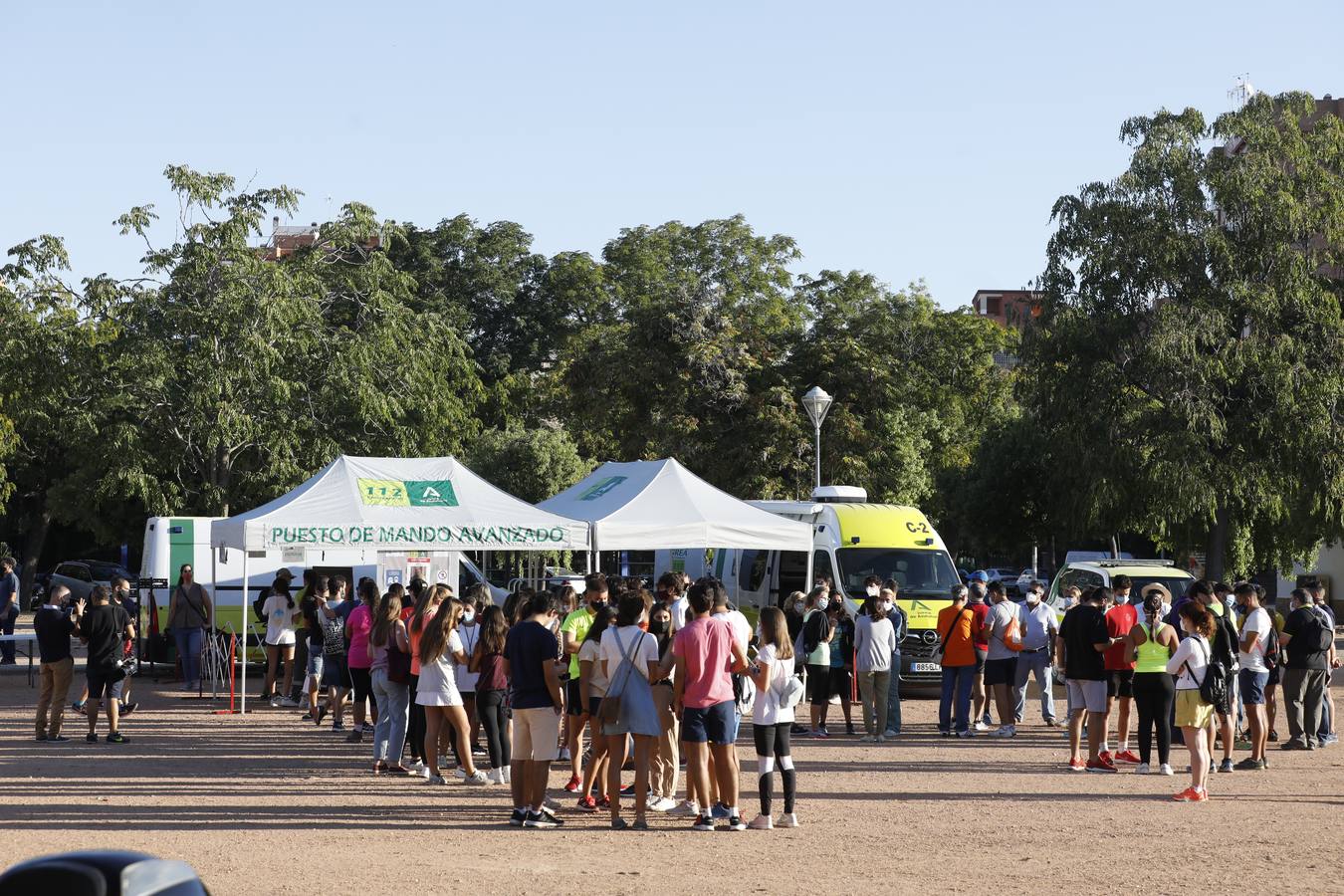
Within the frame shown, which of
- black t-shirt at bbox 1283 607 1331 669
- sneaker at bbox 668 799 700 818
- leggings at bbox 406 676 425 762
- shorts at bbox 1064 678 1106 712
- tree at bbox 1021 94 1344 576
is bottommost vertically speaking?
sneaker at bbox 668 799 700 818

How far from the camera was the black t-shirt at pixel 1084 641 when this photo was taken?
14.1 meters

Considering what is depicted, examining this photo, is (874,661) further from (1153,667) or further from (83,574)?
(83,574)

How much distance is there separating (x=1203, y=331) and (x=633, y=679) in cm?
2254

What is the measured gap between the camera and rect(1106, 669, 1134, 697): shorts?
14.4 meters

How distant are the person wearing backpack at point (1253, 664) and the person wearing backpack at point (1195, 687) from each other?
1.82 meters

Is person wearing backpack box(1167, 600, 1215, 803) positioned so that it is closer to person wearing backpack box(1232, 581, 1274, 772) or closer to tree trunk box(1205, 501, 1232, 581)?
person wearing backpack box(1232, 581, 1274, 772)

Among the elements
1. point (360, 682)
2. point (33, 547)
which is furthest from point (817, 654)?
point (33, 547)

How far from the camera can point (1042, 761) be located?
49.0 feet

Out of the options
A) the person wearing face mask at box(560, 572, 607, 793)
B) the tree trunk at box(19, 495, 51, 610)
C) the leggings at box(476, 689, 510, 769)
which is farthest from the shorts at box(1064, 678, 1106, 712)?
the tree trunk at box(19, 495, 51, 610)

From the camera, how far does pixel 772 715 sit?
10.9 m

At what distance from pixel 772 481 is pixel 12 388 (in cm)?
1825

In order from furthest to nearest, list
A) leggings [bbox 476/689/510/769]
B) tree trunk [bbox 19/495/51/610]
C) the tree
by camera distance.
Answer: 1. tree trunk [bbox 19/495/51/610]
2. the tree
3. leggings [bbox 476/689/510/769]

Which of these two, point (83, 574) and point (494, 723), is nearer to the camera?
point (494, 723)

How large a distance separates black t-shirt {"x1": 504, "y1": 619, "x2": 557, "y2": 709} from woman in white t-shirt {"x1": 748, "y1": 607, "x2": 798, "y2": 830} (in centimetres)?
144
